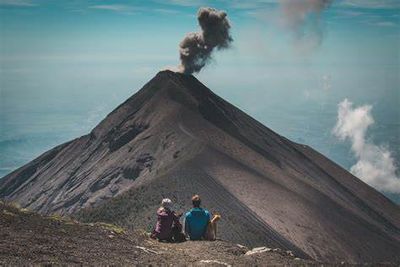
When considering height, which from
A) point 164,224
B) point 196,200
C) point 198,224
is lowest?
point 164,224

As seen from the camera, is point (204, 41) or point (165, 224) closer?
point (165, 224)

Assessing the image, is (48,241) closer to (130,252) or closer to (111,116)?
(130,252)

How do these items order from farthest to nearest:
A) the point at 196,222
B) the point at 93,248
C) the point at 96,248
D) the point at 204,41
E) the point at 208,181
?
the point at 204,41 → the point at 208,181 → the point at 196,222 → the point at 96,248 → the point at 93,248

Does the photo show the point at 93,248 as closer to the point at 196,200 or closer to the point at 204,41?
the point at 196,200

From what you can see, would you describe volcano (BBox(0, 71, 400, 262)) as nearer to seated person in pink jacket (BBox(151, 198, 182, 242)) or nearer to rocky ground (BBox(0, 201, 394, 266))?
seated person in pink jacket (BBox(151, 198, 182, 242))

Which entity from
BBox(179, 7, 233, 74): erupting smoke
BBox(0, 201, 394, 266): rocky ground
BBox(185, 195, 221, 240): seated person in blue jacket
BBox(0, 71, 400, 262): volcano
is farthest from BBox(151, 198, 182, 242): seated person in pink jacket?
BBox(179, 7, 233, 74): erupting smoke

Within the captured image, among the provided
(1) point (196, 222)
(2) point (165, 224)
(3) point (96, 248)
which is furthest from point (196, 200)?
→ (3) point (96, 248)

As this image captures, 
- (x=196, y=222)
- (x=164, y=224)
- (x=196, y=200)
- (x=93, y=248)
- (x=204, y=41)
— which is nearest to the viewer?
(x=93, y=248)

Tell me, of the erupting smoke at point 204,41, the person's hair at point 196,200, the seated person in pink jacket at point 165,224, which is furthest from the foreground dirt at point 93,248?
the erupting smoke at point 204,41
